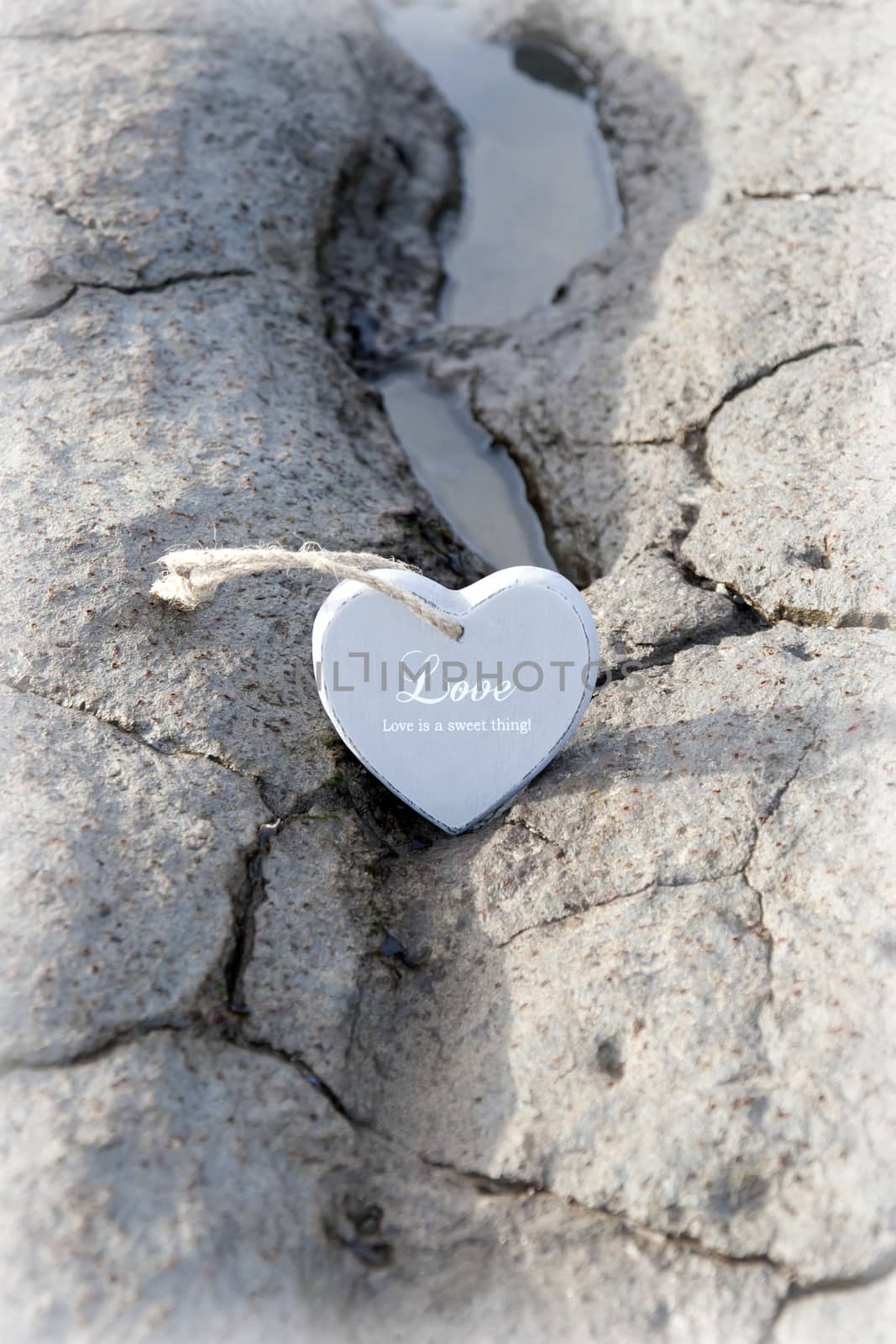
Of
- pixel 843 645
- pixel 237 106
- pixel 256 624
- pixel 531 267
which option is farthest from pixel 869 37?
pixel 256 624

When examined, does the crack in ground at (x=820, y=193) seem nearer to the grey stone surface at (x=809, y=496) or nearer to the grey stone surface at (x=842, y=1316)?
the grey stone surface at (x=809, y=496)

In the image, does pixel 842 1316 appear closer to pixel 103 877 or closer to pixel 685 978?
pixel 685 978

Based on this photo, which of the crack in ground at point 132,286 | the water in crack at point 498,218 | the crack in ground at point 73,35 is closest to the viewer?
the crack in ground at point 132,286

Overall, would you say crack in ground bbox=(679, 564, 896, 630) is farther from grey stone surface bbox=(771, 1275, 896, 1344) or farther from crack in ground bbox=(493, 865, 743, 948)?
grey stone surface bbox=(771, 1275, 896, 1344)

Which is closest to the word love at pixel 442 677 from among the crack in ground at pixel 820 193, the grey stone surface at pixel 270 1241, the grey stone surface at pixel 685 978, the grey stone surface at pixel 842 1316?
the grey stone surface at pixel 685 978

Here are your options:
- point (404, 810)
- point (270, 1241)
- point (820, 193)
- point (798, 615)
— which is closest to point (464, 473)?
point (798, 615)

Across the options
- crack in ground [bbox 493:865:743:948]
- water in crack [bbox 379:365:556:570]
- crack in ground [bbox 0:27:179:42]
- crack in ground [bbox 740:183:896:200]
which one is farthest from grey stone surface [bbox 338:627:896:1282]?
crack in ground [bbox 0:27:179:42]
